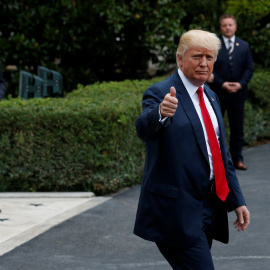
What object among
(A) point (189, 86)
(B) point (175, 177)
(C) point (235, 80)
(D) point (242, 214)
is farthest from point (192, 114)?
(C) point (235, 80)

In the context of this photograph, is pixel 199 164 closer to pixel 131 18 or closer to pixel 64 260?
pixel 64 260

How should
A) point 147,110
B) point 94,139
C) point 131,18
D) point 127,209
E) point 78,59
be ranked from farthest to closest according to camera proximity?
point 78,59, point 131,18, point 94,139, point 127,209, point 147,110

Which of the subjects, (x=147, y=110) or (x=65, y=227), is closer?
(x=147, y=110)

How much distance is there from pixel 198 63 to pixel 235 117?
20.1ft

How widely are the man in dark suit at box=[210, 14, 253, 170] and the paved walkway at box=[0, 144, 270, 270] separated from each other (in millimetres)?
1676

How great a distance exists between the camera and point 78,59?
1659cm

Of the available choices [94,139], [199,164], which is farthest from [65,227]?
[199,164]

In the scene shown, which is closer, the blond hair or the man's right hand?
the blond hair

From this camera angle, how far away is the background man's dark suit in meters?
9.44

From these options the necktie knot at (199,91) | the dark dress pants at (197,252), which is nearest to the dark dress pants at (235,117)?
the necktie knot at (199,91)

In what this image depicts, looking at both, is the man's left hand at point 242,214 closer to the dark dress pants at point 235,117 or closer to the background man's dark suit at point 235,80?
the background man's dark suit at point 235,80

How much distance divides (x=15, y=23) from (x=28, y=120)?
7.85 m

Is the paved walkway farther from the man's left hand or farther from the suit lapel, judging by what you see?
the suit lapel

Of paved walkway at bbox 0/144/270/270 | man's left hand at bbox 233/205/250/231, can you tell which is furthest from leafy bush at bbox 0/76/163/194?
man's left hand at bbox 233/205/250/231
